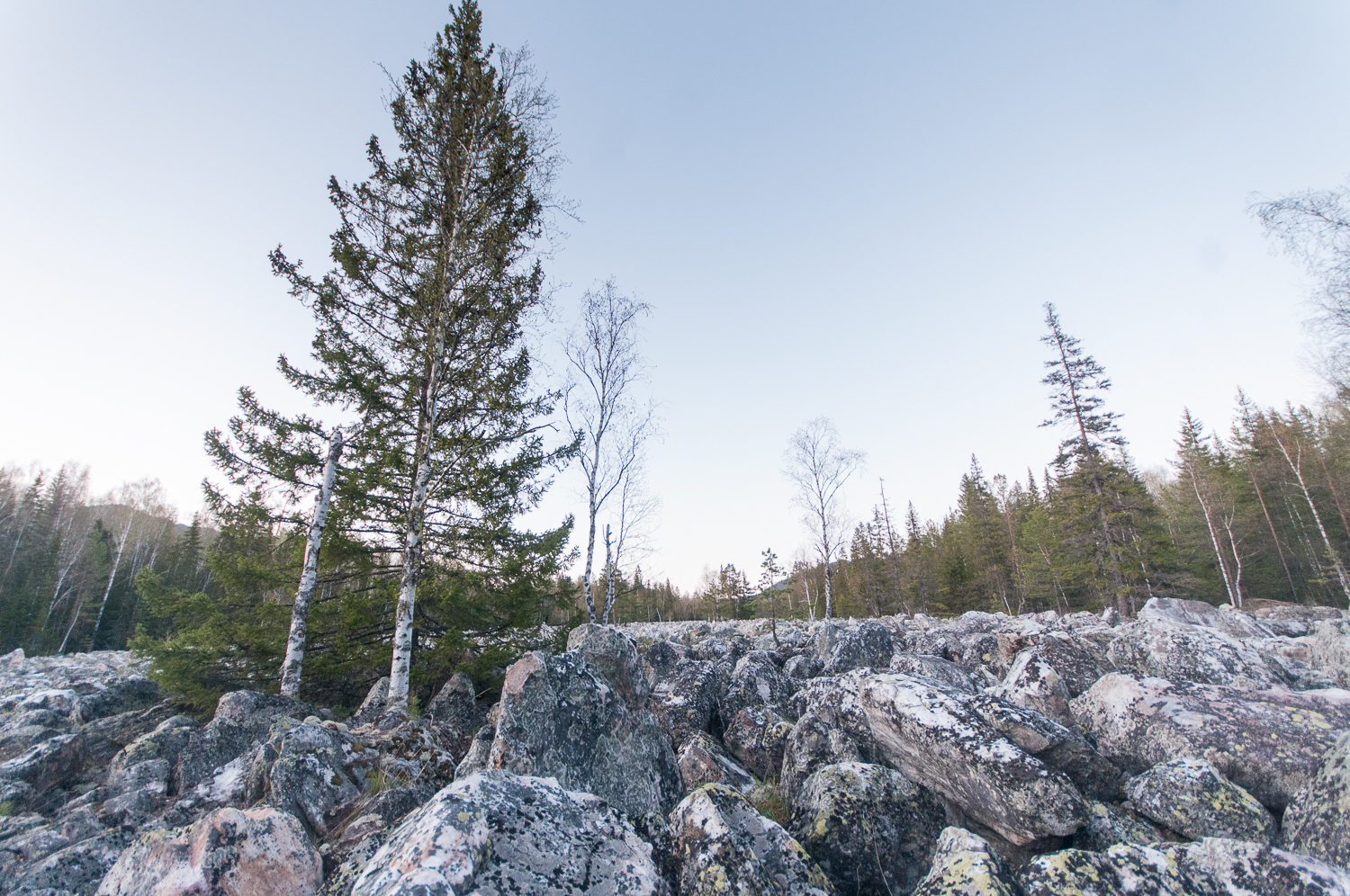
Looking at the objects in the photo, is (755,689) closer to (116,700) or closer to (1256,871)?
(1256,871)

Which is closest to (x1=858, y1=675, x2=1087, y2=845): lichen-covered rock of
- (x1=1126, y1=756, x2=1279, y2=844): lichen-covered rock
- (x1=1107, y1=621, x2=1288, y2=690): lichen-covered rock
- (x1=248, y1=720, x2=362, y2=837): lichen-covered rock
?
(x1=1126, y1=756, x2=1279, y2=844): lichen-covered rock

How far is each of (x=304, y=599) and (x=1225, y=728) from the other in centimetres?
1128

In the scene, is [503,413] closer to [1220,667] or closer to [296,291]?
[296,291]

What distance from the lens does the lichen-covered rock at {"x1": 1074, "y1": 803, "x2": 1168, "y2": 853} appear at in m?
2.94

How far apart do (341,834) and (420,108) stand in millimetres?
12703

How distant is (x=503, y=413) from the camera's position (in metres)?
11.2

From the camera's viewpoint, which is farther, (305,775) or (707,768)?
(707,768)

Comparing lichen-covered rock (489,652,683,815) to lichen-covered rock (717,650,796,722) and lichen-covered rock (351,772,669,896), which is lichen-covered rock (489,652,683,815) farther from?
lichen-covered rock (717,650,796,722)

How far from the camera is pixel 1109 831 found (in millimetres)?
2973

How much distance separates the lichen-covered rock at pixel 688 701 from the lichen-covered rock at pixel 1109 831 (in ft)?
11.8

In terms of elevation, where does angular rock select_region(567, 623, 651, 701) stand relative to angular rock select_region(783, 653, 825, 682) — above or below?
above

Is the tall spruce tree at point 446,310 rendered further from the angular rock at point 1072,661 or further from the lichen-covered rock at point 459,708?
the angular rock at point 1072,661

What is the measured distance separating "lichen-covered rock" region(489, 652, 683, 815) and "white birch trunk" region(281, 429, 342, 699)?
659 cm

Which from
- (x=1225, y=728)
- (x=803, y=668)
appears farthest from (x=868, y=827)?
(x=803, y=668)
